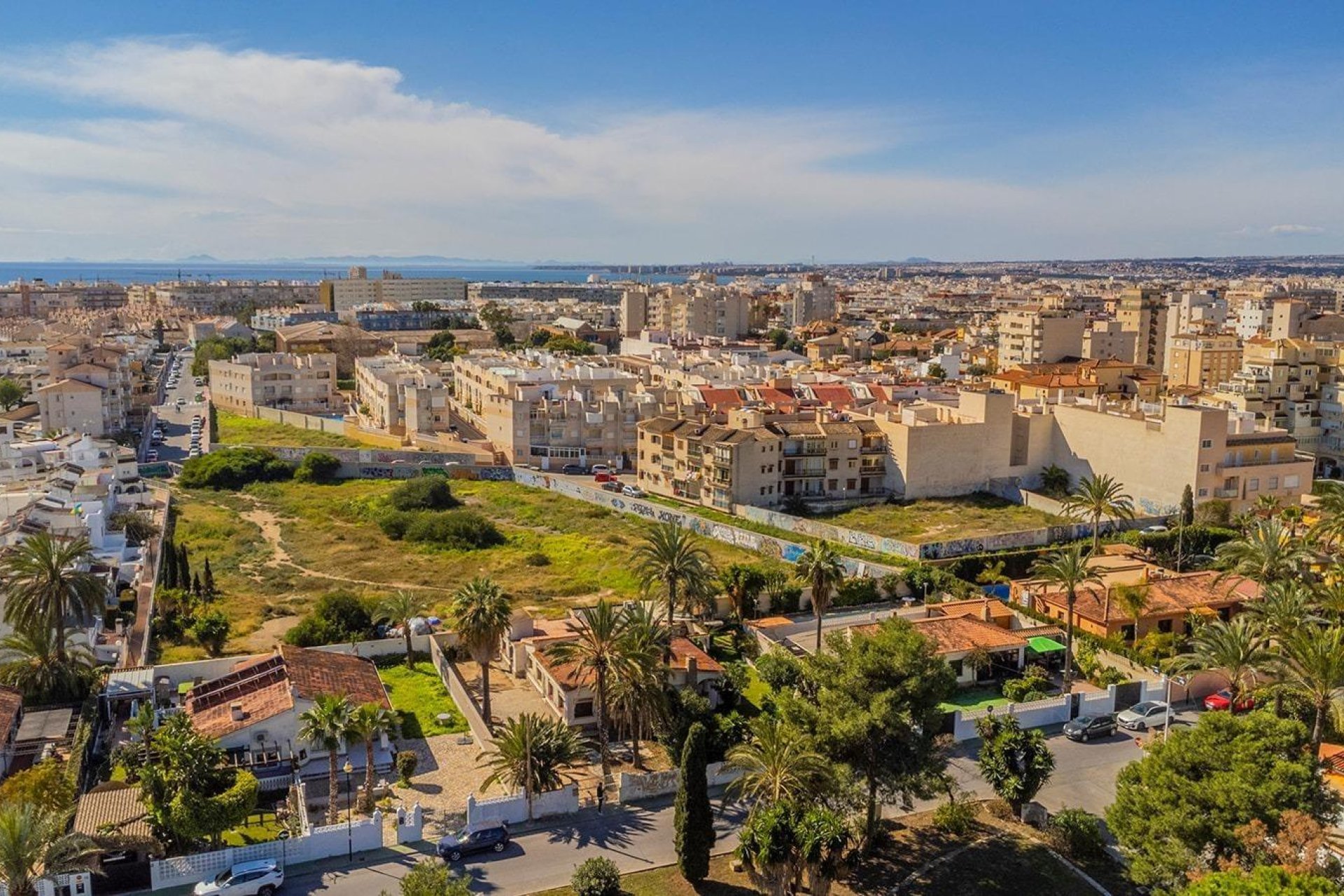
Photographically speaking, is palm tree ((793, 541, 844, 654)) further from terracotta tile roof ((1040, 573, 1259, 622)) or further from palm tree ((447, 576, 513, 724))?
terracotta tile roof ((1040, 573, 1259, 622))

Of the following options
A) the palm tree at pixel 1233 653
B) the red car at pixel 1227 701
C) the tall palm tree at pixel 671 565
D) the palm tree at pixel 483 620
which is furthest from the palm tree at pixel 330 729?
the red car at pixel 1227 701

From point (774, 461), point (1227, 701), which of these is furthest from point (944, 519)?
point (1227, 701)

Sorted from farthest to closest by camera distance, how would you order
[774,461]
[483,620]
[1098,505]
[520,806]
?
1. [774,461]
2. [1098,505]
3. [483,620]
4. [520,806]

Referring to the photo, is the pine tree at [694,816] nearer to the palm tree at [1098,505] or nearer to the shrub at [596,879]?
Result: the shrub at [596,879]

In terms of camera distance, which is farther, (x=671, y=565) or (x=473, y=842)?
(x=671, y=565)

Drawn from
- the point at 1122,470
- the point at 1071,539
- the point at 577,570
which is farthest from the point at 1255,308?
the point at 577,570

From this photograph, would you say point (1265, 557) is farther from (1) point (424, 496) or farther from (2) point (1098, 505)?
(1) point (424, 496)

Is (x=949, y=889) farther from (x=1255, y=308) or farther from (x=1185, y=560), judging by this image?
(x=1255, y=308)

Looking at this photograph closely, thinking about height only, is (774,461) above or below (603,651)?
below
